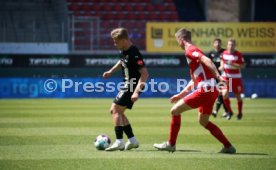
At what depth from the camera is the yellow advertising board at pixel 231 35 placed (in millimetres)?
34125

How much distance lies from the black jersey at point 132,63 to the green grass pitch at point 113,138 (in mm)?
1354

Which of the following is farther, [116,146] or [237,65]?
[237,65]

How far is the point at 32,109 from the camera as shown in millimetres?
23062

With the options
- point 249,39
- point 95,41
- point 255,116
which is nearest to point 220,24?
point 249,39

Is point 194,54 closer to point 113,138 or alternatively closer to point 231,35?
point 113,138

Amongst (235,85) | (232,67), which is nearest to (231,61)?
(232,67)

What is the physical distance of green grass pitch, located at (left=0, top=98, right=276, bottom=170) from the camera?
10016 mm

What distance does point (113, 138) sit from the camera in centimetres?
1392

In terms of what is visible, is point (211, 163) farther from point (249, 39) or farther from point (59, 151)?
point (249, 39)

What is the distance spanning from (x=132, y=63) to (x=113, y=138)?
2.69 meters

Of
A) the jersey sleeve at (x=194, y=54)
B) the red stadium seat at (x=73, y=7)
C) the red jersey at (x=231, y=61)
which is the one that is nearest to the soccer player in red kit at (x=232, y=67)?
the red jersey at (x=231, y=61)

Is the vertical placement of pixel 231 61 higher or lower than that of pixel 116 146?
higher

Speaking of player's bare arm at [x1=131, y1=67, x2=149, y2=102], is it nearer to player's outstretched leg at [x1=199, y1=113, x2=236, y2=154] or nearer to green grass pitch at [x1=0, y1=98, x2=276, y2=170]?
green grass pitch at [x1=0, y1=98, x2=276, y2=170]

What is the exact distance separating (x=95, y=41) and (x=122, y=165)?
24.1 metres
